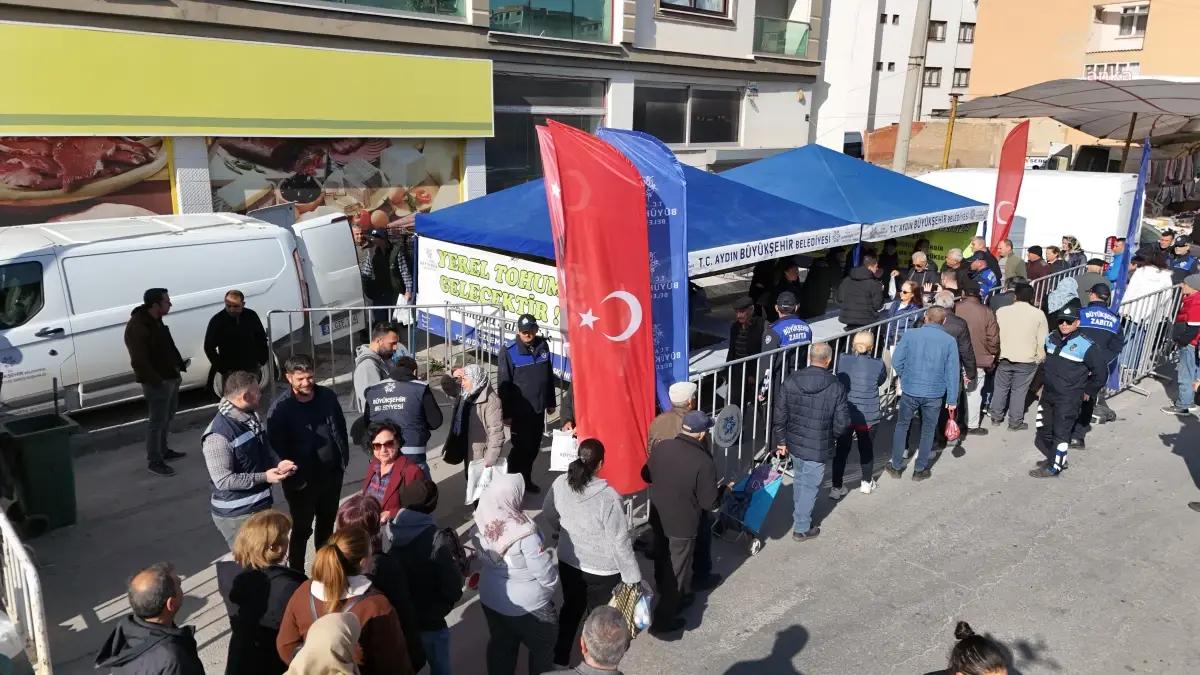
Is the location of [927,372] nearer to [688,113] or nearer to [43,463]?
[43,463]

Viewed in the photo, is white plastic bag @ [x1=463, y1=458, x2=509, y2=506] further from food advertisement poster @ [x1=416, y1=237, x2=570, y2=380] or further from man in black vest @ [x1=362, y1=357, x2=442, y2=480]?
food advertisement poster @ [x1=416, y1=237, x2=570, y2=380]

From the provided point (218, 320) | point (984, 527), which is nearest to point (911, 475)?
point (984, 527)

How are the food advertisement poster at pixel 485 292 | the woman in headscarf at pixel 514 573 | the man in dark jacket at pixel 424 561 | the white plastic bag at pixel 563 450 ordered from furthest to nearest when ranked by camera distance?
the food advertisement poster at pixel 485 292
the white plastic bag at pixel 563 450
the woman in headscarf at pixel 514 573
the man in dark jacket at pixel 424 561

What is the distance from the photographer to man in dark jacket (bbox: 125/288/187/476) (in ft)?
23.2

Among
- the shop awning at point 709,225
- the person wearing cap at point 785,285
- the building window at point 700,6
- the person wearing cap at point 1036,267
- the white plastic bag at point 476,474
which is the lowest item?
the white plastic bag at point 476,474

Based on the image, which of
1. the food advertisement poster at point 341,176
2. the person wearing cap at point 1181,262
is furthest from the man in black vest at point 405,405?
the person wearing cap at point 1181,262

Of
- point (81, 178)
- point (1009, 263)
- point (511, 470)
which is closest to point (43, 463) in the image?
point (511, 470)

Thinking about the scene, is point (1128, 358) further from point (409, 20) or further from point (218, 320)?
point (409, 20)

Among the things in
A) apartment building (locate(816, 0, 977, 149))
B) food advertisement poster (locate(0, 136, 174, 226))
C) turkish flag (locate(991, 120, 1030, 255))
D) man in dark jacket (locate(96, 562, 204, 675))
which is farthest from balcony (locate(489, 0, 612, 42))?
apartment building (locate(816, 0, 977, 149))

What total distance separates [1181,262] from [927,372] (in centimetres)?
775

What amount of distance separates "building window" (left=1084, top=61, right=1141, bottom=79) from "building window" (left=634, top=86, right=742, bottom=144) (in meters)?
22.1

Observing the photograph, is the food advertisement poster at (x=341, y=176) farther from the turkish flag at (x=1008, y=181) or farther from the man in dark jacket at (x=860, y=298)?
the turkish flag at (x=1008, y=181)

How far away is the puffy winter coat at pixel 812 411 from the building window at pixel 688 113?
13.3 meters

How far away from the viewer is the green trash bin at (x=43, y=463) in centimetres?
596
